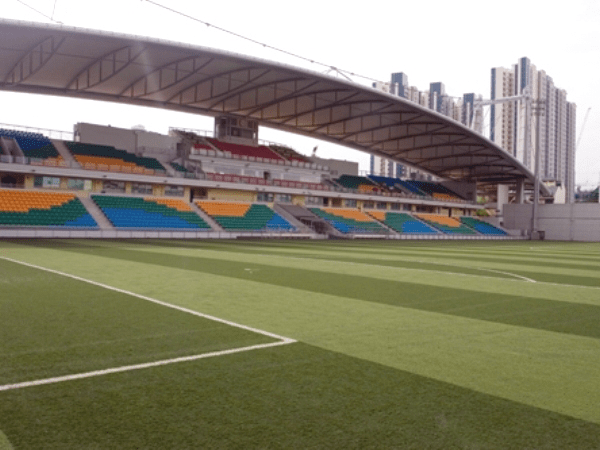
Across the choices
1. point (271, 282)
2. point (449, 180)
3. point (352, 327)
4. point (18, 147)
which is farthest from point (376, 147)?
point (352, 327)

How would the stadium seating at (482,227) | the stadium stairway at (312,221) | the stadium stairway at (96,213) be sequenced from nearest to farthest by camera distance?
the stadium stairway at (96,213), the stadium stairway at (312,221), the stadium seating at (482,227)

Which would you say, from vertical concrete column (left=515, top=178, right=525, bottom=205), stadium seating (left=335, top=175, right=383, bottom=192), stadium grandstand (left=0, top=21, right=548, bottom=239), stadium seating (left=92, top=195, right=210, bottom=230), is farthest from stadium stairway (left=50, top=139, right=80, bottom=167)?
vertical concrete column (left=515, top=178, right=525, bottom=205)

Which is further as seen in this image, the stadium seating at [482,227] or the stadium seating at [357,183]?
the stadium seating at [482,227]

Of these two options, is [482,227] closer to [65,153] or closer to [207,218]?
[207,218]

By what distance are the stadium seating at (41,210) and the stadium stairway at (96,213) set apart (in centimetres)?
48

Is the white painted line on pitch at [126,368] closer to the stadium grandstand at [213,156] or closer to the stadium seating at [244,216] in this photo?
the stadium grandstand at [213,156]

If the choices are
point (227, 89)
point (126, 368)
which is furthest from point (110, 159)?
point (126, 368)

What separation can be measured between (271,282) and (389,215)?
50.8 metres

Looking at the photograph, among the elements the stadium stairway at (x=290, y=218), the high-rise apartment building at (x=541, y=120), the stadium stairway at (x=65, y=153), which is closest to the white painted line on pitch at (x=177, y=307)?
the stadium stairway at (x=65, y=153)

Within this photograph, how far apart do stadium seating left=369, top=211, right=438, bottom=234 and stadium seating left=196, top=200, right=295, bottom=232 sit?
48.0 feet

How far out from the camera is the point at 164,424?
4105mm

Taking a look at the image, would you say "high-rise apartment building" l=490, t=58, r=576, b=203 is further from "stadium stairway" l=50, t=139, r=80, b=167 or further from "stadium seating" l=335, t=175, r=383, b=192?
"stadium stairway" l=50, t=139, r=80, b=167

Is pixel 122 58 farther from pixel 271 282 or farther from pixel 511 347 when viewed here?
pixel 511 347

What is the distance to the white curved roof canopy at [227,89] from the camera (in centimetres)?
3828
